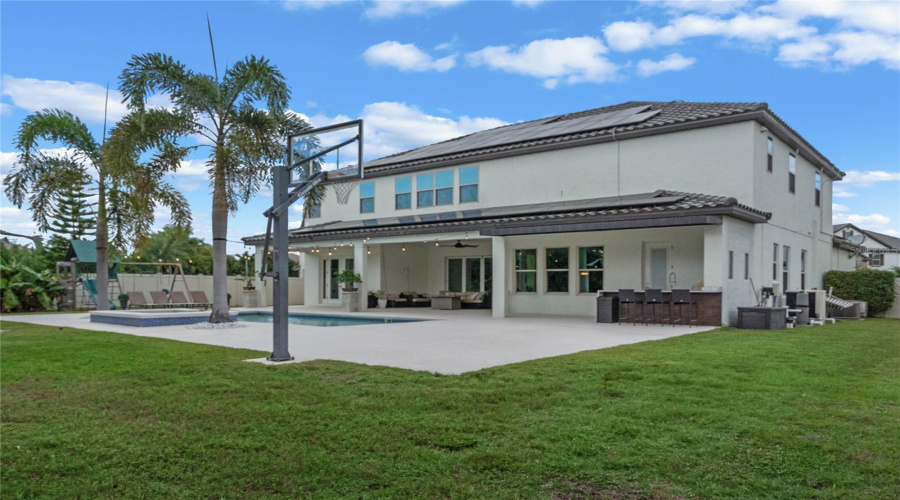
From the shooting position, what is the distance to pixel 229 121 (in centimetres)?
1527

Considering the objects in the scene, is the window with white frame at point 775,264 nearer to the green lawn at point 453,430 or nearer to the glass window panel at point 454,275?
the green lawn at point 453,430

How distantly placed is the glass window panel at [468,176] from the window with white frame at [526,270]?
3.22m

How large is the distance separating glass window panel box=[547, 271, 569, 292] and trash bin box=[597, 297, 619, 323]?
133 inches

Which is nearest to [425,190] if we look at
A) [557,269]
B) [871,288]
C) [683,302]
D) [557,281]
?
[557,269]

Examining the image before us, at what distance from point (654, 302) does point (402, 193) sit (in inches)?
469

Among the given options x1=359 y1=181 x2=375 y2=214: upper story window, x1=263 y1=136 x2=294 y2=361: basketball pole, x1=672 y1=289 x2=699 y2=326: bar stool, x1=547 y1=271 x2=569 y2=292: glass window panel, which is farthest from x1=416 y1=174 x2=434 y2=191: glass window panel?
x1=263 y1=136 x2=294 y2=361: basketball pole

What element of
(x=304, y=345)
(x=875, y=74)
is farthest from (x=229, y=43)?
(x=875, y=74)

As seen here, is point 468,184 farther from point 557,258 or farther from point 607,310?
point 607,310

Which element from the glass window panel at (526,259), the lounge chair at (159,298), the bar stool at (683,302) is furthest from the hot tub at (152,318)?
the bar stool at (683,302)

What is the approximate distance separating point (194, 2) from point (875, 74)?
18.4m

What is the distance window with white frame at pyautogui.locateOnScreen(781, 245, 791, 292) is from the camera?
19594 millimetres

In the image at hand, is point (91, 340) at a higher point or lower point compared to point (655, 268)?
lower

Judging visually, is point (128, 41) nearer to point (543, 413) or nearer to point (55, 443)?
point (55, 443)

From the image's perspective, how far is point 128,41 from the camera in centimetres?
1567
